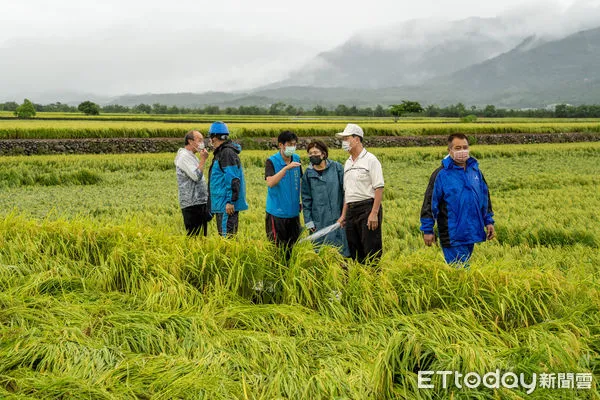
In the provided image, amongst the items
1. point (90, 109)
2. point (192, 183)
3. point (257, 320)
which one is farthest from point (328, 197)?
point (90, 109)

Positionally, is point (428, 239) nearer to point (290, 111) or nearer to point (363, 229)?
point (363, 229)

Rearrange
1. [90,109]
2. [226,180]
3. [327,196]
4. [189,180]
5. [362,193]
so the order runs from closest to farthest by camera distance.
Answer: [362,193] → [327,196] → [226,180] → [189,180] → [90,109]

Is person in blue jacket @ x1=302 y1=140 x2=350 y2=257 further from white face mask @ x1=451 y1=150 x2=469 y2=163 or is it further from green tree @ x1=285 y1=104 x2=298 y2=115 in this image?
green tree @ x1=285 y1=104 x2=298 y2=115

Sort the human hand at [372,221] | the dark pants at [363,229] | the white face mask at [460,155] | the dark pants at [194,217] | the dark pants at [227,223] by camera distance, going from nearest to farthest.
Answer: the white face mask at [460,155]
the human hand at [372,221]
the dark pants at [363,229]
the dark pants at [227,223]
the dark pants at [194,217]

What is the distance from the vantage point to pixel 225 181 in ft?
20.0

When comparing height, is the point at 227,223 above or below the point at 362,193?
below

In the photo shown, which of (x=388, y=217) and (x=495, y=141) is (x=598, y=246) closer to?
A: (x=388, y=217)

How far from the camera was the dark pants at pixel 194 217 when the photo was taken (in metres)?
6.61

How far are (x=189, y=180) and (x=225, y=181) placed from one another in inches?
27.7

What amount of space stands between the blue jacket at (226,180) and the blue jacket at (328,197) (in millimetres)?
921

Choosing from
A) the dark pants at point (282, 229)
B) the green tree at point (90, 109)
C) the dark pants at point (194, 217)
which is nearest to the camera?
the dark pants at point (282, 229)

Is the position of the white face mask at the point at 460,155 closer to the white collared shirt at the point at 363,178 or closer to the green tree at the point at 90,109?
the white collared shirt at the point at 363,178

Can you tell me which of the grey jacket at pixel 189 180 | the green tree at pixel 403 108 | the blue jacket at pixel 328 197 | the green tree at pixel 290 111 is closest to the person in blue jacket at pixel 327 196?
the blue jacket at pixel 328 197

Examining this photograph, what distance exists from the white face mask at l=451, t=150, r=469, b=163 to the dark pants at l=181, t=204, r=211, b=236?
341 centimetres
